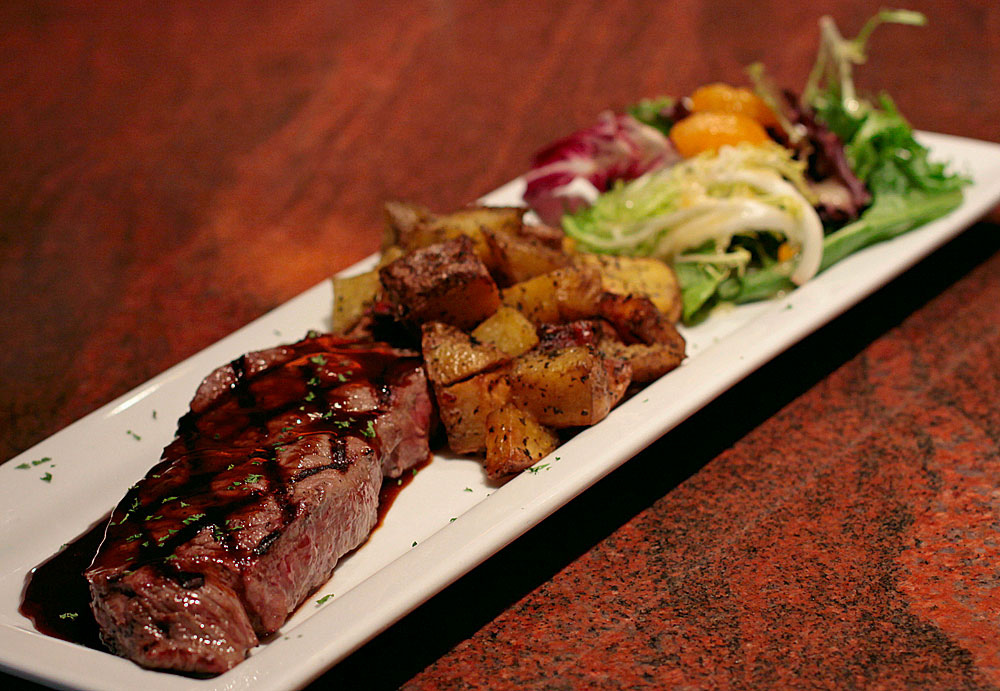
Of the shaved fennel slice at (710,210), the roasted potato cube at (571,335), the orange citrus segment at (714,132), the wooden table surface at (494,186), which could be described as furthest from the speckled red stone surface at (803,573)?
the orange citrus segment at (714,132)

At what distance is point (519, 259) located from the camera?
9.60 feet

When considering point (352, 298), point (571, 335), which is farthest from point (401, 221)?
point (571, 335)

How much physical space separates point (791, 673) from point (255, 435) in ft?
4.43

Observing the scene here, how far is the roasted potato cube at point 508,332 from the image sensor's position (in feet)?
8.79

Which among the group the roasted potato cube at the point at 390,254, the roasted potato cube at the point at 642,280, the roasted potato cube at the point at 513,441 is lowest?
the roasted potato cube at the point at 642,280

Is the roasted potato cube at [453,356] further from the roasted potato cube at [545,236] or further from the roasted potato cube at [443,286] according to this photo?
the roasted potato cube at [545,236]

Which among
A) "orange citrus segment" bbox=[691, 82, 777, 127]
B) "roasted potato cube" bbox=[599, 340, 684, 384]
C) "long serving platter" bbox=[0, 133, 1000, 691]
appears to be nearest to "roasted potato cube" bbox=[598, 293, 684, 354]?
"roasted potato cube" bbox=[599, 340, 684, 384]

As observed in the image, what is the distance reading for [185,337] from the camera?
11.8ft

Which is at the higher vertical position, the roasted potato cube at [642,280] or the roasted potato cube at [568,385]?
the roasted potato cube at [568,385]

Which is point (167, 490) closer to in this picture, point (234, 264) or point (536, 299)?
point (536, 299)

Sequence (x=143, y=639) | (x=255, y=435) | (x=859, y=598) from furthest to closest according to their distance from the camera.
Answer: (x=255, y=435), (x=859, y=598), (x=143, y=639)

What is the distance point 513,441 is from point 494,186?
2.26 meters

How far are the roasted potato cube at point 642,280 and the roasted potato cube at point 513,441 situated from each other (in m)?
0.73

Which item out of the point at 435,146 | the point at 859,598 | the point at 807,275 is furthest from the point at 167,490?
the point at 435,146
